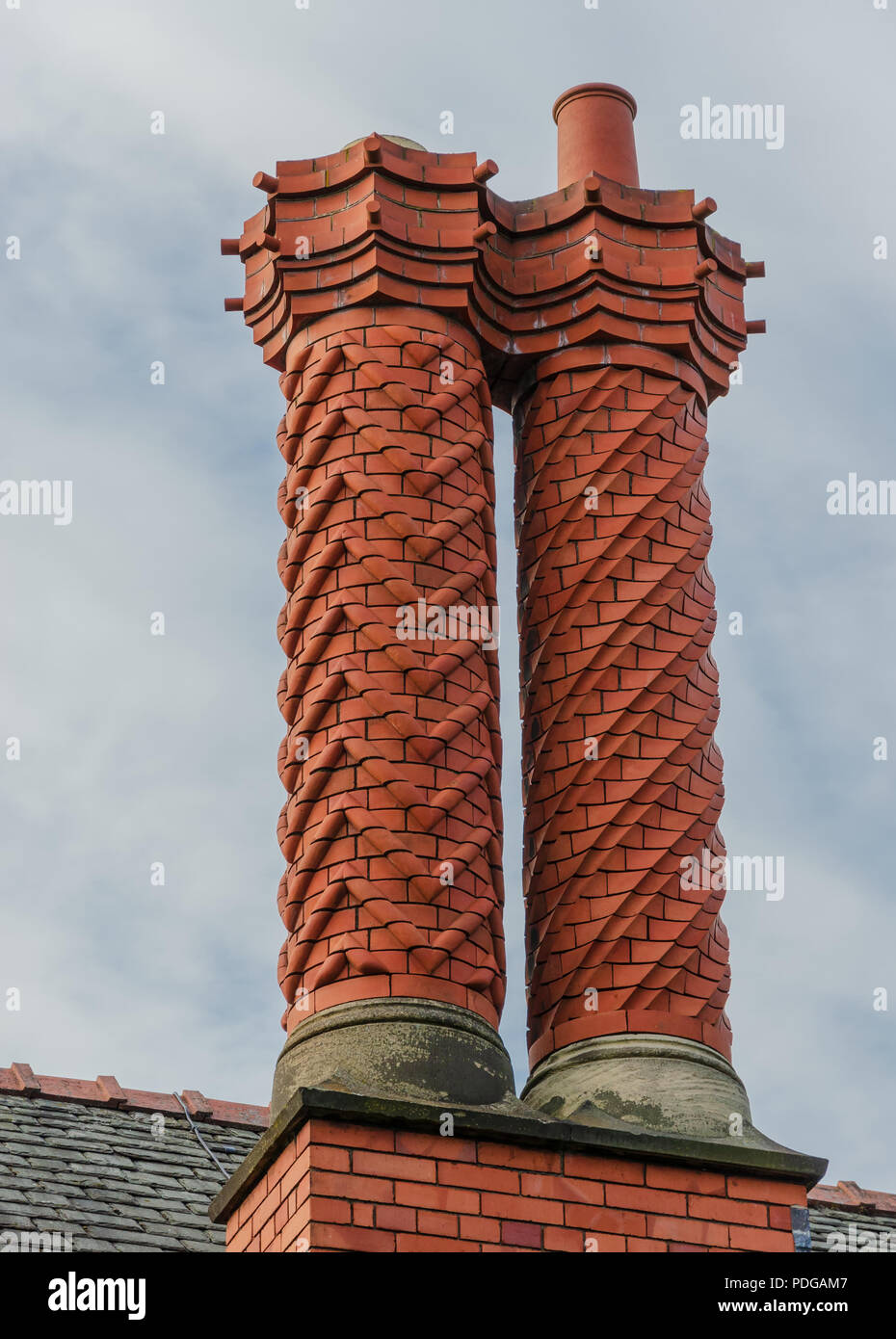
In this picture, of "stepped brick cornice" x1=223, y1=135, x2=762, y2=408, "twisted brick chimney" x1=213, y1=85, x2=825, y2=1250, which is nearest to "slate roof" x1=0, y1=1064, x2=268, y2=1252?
"twisted brick chimney" x1=213, y1=85, x2=825, y2=1250

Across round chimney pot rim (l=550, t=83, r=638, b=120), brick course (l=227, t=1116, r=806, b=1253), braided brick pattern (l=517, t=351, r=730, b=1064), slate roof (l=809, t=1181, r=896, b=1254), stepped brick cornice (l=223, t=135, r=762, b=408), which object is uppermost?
round chimney pot rim (l=550, t=83, r=638, b=120)

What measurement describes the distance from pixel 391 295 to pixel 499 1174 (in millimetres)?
3393

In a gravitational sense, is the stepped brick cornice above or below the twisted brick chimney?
above

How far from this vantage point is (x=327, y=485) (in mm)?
8094

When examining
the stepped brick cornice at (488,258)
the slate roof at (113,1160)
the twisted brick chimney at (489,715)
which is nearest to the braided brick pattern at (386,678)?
the twisted brick chimney at (489,715)

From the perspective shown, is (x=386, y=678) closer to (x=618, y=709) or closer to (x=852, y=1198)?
(x=618, y=709)

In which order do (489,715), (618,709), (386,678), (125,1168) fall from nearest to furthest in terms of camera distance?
(386,678), (489,715), (618,709), (125,1168)

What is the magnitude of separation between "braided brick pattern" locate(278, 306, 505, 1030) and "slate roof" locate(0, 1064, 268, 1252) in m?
1.66

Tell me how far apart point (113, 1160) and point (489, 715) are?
3.13 m

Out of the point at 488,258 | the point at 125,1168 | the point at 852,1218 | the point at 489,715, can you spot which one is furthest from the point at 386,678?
the point at 852,1218

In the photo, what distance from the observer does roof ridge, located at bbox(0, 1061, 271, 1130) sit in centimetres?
1055

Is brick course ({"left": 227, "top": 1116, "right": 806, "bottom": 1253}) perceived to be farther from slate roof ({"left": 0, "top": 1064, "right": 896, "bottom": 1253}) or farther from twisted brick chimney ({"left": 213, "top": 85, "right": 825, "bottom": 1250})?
slate roof ({"left": 0, "top": 1064, "right": 896, "bottom": 1253})

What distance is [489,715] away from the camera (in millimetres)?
7926
